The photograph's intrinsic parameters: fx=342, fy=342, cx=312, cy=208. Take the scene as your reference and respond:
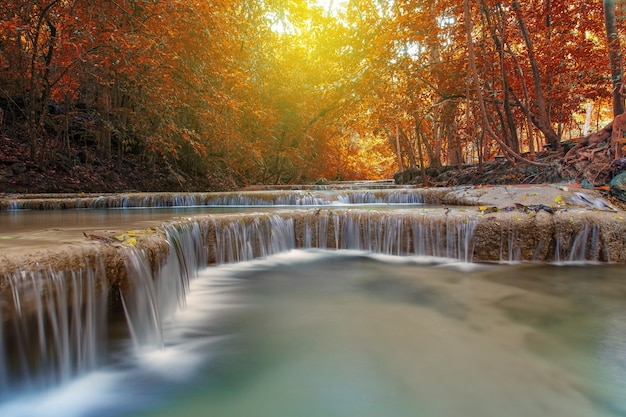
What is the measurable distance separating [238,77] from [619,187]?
8429 mm

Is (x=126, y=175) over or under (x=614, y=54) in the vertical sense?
under

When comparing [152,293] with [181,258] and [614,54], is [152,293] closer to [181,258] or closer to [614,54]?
[181,258]

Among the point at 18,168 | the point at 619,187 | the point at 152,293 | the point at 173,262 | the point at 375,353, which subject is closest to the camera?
the point at 375,353

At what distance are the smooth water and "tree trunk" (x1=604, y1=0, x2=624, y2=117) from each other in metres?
5.26

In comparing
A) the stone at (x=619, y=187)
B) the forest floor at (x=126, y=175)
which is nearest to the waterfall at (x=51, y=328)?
the stone at (x=619, y=187)

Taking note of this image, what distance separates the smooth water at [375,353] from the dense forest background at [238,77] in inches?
150

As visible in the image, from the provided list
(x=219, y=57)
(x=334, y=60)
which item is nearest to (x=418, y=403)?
(x=219, y=57)

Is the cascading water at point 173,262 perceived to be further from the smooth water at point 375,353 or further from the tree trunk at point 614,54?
the tree trunk at point 614,54

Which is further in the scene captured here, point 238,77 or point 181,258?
point 238,77

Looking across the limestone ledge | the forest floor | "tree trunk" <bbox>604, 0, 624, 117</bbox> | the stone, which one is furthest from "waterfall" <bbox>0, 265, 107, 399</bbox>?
"tree trunk" <bbox>604, 0, 624, 117</bbox>

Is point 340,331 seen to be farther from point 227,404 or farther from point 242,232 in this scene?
point 242,232

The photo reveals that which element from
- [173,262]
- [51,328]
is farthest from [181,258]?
[51,328]

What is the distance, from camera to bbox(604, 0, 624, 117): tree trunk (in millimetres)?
6719

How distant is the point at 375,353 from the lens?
217cm
